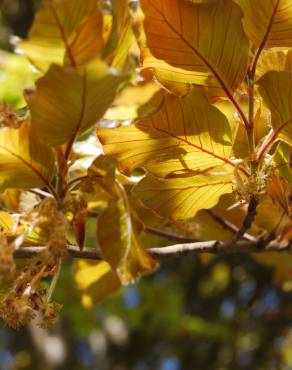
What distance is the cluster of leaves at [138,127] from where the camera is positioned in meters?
0.70

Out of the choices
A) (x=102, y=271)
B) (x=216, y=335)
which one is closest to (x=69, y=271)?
(x=216, y=335)

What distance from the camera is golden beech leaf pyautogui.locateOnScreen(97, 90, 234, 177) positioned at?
82 cm

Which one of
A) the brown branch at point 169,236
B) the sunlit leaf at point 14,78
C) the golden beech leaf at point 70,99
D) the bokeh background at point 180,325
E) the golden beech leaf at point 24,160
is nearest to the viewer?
the golden beech leaf at point 70,99

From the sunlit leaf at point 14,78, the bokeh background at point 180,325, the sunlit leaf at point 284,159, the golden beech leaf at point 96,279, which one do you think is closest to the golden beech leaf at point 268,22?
the sunlit leaf at point 284,159

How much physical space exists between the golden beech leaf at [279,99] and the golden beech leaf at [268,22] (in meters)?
0.05

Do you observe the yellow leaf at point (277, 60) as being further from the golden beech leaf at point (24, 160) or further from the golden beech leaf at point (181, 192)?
the golden beech leaf at point (24, 160)

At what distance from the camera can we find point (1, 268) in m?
0.69

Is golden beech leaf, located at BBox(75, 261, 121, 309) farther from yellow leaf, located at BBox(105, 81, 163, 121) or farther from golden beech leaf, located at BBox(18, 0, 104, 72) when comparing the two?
golden beech leaf, located at BBox(18, 0, 104, 72)

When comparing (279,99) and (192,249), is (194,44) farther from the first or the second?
(192,249)

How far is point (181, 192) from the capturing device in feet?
2.93

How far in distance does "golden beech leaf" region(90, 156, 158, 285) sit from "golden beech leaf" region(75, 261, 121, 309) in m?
0.53

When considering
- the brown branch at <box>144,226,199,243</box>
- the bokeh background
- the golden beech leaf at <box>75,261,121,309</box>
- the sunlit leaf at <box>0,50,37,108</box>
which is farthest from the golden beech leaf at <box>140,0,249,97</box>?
the bokeh background

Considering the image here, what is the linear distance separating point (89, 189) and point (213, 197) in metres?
0.19

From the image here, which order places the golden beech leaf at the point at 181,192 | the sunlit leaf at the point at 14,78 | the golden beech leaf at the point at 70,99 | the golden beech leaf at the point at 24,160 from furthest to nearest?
the sunlit leaf at the point at 14,78 → the golden beech leaf at the point at 181,192 → the golden beech leaf at the point at 24,160 → the golden beech leaf at the point at 70,99
